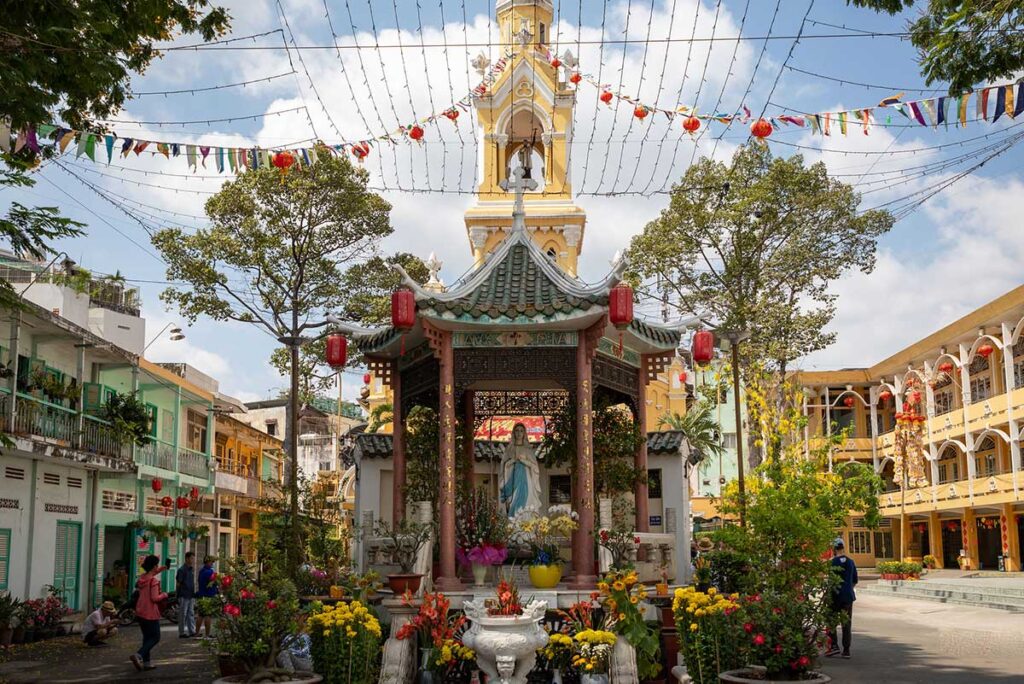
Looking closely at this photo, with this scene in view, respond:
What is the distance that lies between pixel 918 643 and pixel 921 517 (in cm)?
3648

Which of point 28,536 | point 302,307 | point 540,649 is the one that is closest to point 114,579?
point 28,536

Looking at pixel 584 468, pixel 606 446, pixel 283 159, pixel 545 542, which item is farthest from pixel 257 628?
pixel 283 159

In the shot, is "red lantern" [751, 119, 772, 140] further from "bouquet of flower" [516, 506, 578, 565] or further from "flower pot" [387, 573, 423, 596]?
"flower pot" [387, 573, 423, 596]

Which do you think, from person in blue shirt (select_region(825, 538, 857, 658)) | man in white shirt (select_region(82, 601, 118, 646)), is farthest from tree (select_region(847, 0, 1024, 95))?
man in white shirt (select_region(82, 601, 118, 646))

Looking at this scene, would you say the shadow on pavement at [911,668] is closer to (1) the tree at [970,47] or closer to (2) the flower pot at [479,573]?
(2) the flower pot at [479,573]

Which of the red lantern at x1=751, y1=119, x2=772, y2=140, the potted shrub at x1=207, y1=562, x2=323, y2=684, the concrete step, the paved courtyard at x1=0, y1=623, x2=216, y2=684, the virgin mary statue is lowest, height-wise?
the concrete step

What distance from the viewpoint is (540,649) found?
1136 centimetres

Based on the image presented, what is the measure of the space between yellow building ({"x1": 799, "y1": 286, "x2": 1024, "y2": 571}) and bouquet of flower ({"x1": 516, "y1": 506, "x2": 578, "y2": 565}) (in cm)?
2438

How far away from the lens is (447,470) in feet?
47.1

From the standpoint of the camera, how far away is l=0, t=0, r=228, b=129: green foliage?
1017 centimetres

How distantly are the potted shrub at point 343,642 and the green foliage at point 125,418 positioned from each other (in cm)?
1622

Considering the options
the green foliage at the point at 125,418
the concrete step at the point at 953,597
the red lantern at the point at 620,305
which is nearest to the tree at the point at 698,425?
the concrete step at the point at 953,597

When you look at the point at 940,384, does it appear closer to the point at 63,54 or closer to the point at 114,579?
the point at 114,579

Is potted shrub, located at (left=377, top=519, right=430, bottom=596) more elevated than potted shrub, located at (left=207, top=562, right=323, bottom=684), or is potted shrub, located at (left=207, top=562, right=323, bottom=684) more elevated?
potted shrub, located at (left=377, top=519, right=430, bottom=596)
